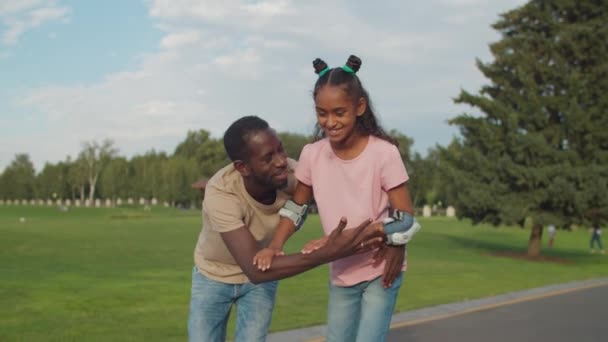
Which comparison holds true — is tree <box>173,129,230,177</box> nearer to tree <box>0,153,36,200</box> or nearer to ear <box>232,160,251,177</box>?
tree <box>0,153,36,200</box>

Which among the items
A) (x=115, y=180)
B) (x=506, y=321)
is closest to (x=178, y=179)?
(x=115, y=180)

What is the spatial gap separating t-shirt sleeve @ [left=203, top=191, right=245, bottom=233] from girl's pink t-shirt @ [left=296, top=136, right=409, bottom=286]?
377mm

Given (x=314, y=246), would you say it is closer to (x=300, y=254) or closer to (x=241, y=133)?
(x=300, y=254)

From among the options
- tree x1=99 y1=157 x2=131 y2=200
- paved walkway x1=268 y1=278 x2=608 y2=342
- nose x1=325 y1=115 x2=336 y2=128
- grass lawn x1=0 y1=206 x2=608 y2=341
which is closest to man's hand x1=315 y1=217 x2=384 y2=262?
nose x1=325 y1=115 x2=336 y2=128

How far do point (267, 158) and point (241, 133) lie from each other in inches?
7.1

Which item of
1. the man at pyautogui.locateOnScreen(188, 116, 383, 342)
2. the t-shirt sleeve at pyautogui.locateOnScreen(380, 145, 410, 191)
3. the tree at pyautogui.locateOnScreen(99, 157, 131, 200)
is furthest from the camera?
the tree at pyautogui.locateOnScreen(99, 157, 131, 200)

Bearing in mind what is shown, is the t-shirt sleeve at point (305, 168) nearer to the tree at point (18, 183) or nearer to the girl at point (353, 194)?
the girl at point (353, 194)

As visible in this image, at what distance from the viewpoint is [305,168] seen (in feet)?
11.8

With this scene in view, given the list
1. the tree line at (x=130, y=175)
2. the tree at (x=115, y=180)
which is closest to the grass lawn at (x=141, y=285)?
the tree line at (x=130, y=175)

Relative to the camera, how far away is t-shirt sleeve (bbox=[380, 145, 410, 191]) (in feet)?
11.2

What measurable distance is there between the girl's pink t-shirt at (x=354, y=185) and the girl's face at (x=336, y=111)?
0.50ft

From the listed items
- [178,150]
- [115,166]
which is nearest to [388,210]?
[115,166]

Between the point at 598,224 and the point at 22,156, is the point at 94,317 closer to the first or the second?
the point at 598,224

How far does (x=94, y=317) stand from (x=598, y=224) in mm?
18277
